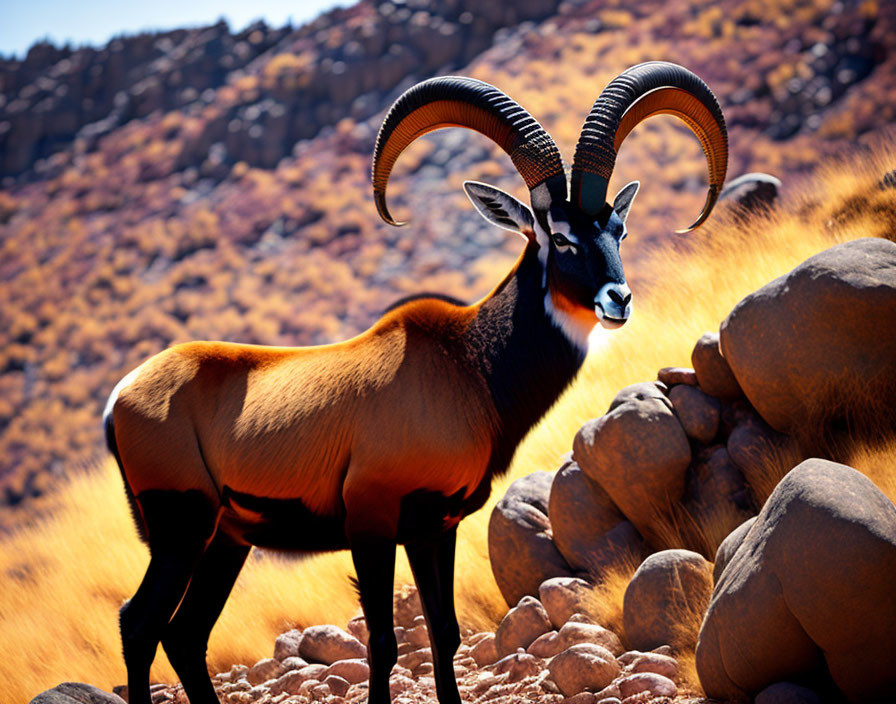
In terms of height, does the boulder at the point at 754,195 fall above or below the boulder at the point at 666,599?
above

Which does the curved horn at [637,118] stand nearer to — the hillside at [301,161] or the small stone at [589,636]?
the small stone at [589,636]

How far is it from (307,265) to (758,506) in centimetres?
2424

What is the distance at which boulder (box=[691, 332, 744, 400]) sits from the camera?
17.7 ft

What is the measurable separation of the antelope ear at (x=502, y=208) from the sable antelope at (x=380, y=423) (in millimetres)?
10

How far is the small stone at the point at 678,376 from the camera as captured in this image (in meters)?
5.55

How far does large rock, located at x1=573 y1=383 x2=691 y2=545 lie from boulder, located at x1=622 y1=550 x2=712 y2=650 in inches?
26.0

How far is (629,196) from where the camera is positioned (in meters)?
4.50

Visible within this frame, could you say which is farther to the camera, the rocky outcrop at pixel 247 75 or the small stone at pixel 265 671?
the rocky outcrop at pixel 247 75

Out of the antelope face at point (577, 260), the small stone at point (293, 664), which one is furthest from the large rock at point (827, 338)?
the small stone at point (293, 664)

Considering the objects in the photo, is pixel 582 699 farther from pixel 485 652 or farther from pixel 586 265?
pixel 586 265

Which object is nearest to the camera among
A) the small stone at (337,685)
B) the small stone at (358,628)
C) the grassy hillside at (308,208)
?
the small stone at (337,685)

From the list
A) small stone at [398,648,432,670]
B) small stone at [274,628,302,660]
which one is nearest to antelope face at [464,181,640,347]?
small stone at [398,648,432,670]

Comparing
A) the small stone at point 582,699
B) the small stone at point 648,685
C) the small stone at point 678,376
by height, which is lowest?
the small stone at point 582,699

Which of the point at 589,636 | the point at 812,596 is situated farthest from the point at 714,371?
the point at 812,596
